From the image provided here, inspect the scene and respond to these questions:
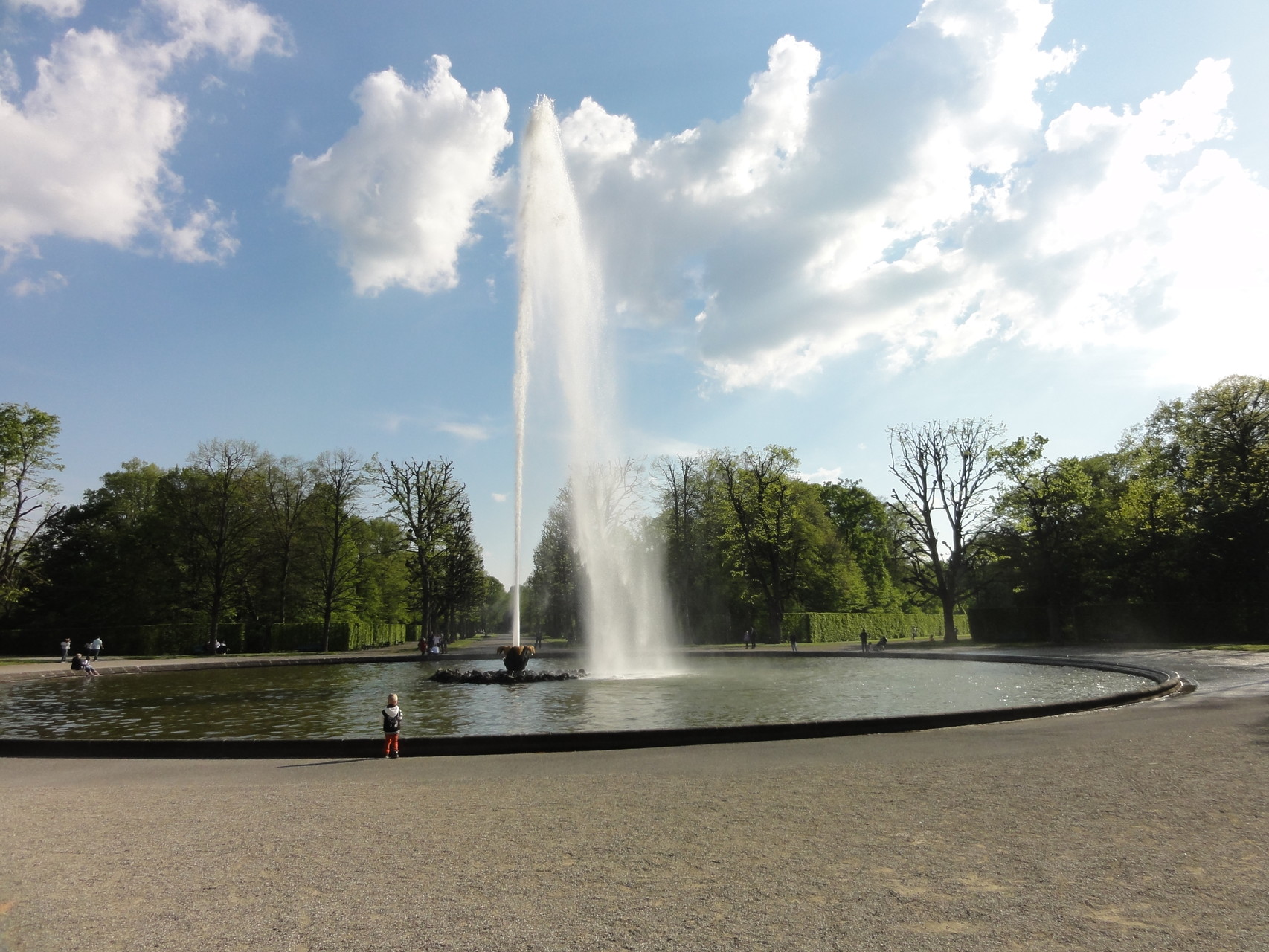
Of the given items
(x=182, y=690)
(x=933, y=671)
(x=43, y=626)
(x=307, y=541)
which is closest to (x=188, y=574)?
(x=307, y=541)

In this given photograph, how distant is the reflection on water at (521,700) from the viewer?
1677 cm

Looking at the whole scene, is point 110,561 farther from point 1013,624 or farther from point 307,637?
point 1013,624

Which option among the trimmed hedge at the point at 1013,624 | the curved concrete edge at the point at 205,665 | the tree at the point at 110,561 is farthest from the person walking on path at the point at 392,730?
the tree at the point at 110,561

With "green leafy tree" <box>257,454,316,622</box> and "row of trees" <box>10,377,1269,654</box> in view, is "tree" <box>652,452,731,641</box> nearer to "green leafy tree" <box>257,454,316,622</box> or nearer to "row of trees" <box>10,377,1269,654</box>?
"row of trees" <box>10,377,1269,654</box>

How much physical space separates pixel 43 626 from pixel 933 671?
70.7 meters

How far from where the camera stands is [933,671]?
96.8ft

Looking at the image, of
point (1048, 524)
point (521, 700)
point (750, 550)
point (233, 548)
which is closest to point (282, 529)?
point (233, 548)

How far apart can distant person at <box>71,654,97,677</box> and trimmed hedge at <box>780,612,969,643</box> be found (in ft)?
136

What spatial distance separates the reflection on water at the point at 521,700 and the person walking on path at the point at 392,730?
190cm

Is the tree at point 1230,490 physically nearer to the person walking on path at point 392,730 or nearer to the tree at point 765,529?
the tree at point 765,529

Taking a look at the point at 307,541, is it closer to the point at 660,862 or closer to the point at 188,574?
the point at 188,574

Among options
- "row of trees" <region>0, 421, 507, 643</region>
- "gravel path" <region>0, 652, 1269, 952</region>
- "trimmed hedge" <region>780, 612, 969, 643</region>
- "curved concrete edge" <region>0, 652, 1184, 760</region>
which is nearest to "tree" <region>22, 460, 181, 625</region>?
"row of trees" <region>0, 421, 507, 643</region>

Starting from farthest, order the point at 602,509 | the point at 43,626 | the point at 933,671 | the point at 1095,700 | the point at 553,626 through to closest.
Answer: the point at 553,626
the point at 43,626
the point at 602,509
the point at 933,671
the point at 1095,700

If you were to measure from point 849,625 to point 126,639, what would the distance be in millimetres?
56996
